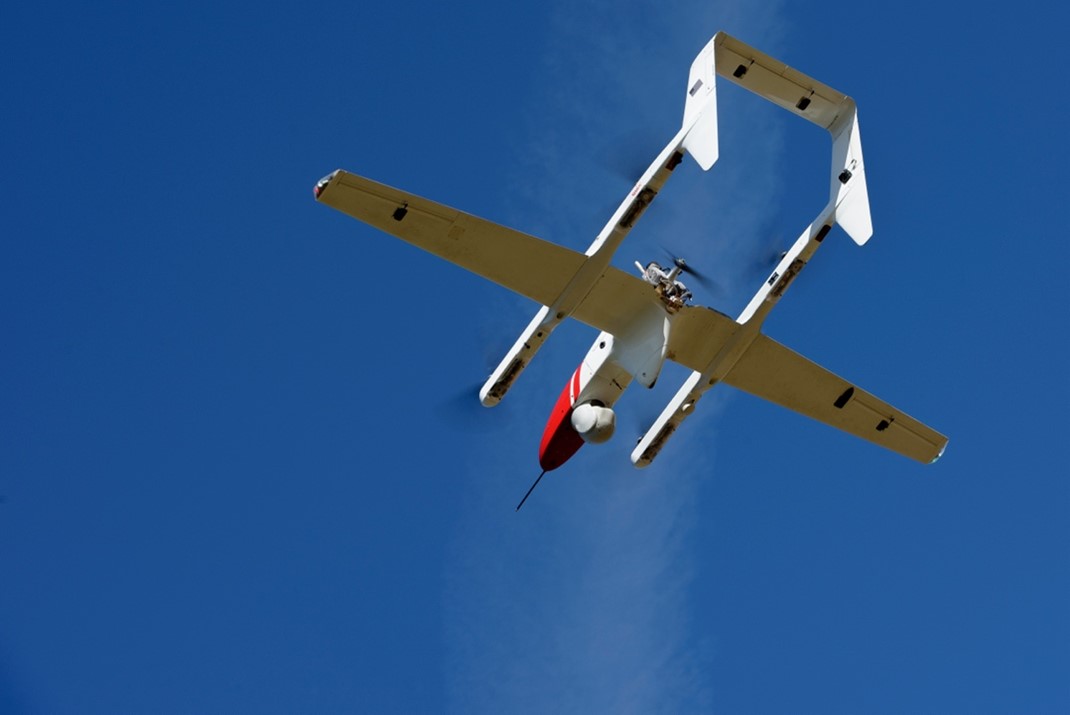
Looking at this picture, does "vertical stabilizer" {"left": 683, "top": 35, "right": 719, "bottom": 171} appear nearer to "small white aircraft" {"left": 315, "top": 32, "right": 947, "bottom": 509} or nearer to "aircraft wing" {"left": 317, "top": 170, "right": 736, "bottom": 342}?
"small white aircraft" {"left": 315, "top": 32, "right": 947, "bottom": 509}

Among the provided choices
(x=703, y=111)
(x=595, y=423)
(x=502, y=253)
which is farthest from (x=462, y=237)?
(x=703, y=111)

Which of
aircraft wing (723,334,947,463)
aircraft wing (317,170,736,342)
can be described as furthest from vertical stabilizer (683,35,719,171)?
aircraft wing (723,334,947,463)

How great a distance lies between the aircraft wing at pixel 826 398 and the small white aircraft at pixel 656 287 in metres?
0.04

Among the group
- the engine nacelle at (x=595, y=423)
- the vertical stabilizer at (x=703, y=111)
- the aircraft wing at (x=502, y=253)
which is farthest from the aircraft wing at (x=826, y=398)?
the vertical stabilizer at (x=703, y=111)

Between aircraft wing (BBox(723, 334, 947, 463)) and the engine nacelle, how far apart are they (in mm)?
3377

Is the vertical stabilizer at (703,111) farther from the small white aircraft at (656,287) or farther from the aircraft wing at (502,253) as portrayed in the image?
the aircraft wing at (502,253)

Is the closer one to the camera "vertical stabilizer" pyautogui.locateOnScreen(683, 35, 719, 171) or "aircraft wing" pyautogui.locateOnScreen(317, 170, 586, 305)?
"aircraft wing" pyautogui.locateOnScreen(317, 170, 586, 305)

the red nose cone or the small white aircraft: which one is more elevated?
the small white aircraft

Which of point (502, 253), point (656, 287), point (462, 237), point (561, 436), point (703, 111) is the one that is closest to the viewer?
point (703, 111)

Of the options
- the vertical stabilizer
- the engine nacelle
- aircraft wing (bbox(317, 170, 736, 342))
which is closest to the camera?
aircraft wing (bbox(317, 170, 736, 342))

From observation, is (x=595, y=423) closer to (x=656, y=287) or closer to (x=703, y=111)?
(x=656, y=287)

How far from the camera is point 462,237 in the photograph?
3158 centimetres

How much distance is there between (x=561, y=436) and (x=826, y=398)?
658 centimetres

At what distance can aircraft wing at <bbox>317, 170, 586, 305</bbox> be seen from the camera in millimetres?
30359
